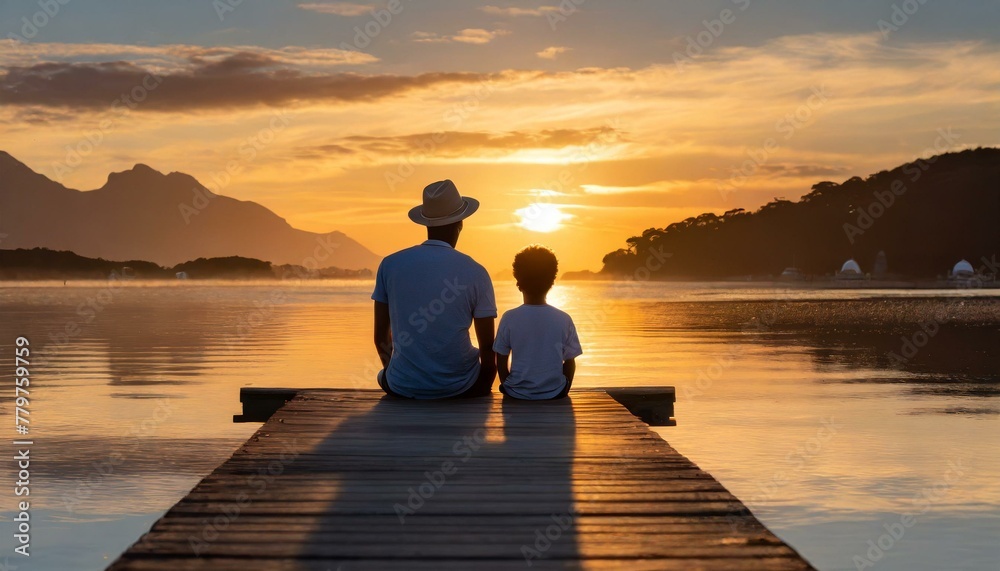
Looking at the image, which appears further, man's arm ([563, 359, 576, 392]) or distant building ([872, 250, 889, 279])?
distant building ([872, 250, 889, 279])

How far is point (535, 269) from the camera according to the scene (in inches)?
339

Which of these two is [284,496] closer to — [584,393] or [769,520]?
[769,520]

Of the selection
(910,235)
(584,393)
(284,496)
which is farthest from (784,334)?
(910,235)

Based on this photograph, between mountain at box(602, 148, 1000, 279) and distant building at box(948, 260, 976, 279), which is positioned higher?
mountain at box(602, 148, 1000, 279)

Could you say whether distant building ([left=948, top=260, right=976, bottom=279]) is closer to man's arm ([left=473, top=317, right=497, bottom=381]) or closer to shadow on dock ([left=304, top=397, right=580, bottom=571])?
man's arm ([left=473, top=317, right=497, bottom=381])

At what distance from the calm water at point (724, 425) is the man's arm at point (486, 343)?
2.89m

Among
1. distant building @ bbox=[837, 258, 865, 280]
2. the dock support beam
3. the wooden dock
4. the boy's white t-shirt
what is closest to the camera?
the wooden dock

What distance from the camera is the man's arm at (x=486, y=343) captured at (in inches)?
323

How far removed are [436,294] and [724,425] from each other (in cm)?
708

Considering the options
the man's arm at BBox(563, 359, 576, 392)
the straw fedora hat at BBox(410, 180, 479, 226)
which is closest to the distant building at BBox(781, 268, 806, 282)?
the man's arm at BBox(563, 359, 576, 392)

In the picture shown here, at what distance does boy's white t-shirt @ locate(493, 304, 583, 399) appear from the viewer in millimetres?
8586

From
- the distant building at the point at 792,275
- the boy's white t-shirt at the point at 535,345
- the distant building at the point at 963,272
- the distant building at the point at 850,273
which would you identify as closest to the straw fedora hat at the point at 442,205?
the boy's white t-shirt at the point at 535,345

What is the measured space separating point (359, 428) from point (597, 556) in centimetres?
378

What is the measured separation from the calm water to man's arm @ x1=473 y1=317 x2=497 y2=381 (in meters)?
2.89
